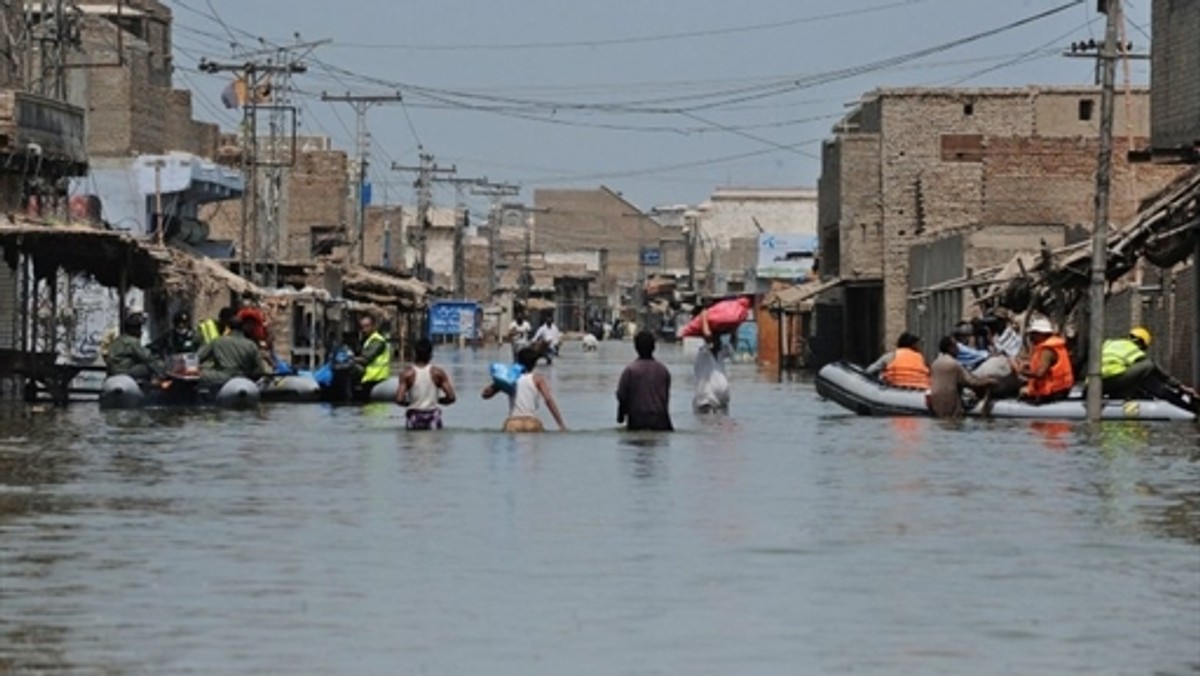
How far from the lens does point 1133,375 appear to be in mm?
34594

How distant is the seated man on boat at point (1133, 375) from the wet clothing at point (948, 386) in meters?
1.75

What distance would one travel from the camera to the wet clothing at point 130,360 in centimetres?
3506

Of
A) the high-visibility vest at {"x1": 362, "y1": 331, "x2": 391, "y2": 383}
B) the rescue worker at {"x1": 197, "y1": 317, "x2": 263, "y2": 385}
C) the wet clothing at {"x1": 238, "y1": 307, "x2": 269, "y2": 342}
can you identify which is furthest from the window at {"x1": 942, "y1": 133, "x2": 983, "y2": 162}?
the rescue worker at {"x1": 197, "y1": 317, "x2": 263, "y2": 385}

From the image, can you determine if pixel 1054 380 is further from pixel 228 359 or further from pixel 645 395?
pixel 228 359

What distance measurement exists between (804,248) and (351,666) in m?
97.1

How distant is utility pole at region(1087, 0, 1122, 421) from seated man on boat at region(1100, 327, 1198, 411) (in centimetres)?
47

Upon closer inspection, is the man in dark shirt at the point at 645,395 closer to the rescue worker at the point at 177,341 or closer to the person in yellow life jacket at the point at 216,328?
the person in yellow life jacket at the point at 216,328

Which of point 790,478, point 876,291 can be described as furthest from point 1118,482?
point 876,291

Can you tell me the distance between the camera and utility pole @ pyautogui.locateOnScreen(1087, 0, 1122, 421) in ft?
110

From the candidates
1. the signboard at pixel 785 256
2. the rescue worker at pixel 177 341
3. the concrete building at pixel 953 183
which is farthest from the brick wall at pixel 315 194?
the rescue worker at pixel 177 341

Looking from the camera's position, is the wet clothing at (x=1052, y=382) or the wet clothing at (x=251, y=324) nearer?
the wet clothing at (x=1052, y=382)

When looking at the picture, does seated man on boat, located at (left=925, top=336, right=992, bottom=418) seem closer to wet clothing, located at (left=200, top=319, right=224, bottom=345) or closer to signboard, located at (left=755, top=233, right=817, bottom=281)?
wet clothing, located at (left=200, top=319, right=224, bottom=345)

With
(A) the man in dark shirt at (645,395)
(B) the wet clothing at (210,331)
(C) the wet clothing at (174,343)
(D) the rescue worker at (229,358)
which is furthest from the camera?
(B) the wet clothing at (210,331)

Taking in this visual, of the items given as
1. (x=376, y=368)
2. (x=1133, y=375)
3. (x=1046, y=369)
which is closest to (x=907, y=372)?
(x=1046, y=369)
